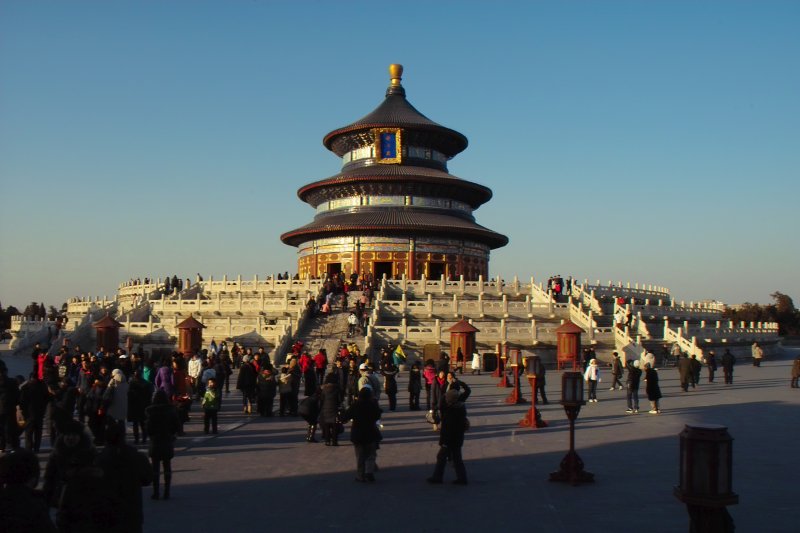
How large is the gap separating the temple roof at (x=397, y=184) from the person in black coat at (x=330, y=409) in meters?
39.5

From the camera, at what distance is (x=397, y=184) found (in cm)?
5428

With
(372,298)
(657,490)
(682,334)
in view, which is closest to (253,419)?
(657,490)

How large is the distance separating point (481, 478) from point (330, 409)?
3.54 meters

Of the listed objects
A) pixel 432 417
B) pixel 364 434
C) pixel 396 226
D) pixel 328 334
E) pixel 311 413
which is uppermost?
pixel 396 226

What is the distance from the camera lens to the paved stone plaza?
9.07m

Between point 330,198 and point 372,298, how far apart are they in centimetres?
1978

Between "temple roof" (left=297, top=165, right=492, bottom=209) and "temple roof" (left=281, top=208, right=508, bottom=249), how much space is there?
1.42 metres

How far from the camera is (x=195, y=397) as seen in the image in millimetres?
21469

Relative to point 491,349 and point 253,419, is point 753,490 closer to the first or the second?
point 253,419

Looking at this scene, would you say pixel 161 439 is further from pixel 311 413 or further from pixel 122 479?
pixel 311 413

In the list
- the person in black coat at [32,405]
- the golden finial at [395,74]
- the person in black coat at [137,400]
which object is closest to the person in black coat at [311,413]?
the person in black coat at [137,400]

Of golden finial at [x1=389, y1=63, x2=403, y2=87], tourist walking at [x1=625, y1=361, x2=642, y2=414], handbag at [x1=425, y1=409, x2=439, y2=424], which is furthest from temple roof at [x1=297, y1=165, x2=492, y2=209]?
handbag at [x1=425, y1=409, x2=439, y2=424]

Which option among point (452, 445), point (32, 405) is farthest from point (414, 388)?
point (32, 405)

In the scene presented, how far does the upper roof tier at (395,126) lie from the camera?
5656 cm
